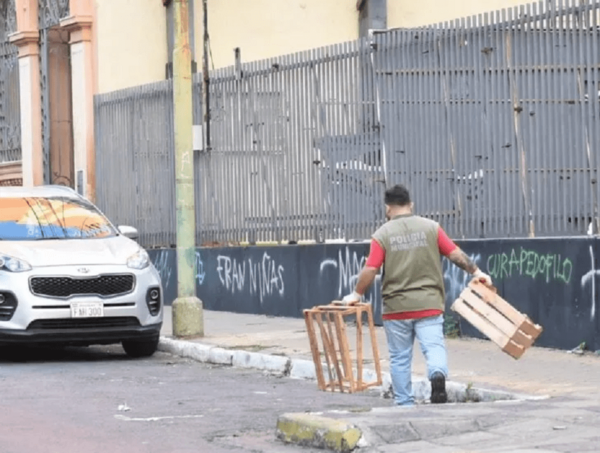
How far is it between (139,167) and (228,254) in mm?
3520

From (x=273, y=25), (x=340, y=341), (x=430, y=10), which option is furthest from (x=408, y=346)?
(x=430, y=10)

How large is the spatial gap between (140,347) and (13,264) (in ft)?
5.55

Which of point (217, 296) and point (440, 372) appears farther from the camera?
point (217, 296)

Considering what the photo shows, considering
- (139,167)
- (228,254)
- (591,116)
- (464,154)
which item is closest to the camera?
(591,116)

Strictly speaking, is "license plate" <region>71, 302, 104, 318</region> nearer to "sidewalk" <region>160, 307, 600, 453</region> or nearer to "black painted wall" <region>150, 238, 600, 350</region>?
"sidewalk" <region>160, 307, 600, 453</region>

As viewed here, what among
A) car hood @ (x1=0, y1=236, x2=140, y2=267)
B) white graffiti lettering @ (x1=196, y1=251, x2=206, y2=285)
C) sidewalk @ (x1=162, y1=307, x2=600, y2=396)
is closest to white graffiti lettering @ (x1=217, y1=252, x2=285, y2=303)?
white graffiti lettering @ (x1=196, y1=251, x2=206, y2=285)

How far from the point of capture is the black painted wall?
14000 mm

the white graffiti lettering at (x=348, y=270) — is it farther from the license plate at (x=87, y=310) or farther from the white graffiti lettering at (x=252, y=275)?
the license plate at (x=87, y=310)

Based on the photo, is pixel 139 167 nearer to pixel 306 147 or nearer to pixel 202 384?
pixel 306 147

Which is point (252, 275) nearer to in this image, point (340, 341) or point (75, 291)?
point (75, 291)

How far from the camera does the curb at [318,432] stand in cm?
895

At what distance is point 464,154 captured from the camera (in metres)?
16.0

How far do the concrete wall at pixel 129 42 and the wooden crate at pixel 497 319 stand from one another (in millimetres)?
16610

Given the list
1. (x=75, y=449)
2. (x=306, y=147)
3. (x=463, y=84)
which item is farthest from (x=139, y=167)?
(x=75, y=449)
